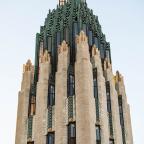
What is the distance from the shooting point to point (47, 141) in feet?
142

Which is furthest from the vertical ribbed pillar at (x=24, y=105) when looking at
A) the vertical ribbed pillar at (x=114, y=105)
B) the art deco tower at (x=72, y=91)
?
the vertical ribbed pillar at (x=114, y=105)

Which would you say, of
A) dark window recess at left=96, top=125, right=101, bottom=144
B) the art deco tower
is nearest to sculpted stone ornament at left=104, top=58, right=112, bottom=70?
the art deco tower

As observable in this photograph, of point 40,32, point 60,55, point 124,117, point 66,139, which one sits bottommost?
point 66,139

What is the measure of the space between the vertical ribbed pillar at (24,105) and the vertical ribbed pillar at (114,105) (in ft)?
28.8

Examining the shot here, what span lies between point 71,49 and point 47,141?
11987mm

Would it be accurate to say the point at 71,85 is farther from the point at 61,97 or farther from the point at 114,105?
the point at 114,105

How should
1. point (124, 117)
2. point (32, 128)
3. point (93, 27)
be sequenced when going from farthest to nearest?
→ point (93, 27)
point (124, 117)
point (32, 128)

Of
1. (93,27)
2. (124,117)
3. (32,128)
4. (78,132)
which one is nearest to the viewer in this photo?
(78,132)

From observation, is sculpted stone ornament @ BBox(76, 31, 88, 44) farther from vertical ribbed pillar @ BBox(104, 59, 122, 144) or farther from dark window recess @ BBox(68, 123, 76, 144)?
dark window recess @ BBox(68, 123, 76, 144)

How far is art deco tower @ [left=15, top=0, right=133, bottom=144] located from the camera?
1678 inches

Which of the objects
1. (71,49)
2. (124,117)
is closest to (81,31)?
(71,49)

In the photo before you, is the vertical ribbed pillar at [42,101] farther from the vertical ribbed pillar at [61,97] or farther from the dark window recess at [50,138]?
the vertical ribbed pillar at [61,97]

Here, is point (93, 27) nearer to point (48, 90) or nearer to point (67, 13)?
point (67, 13)

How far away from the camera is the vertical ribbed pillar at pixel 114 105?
45.0 meters
